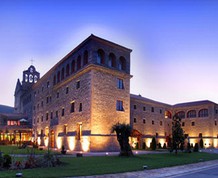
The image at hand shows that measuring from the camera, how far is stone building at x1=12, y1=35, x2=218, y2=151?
31163mm

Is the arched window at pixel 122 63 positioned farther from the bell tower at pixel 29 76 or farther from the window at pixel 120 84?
the bell tower at pixel 29 76

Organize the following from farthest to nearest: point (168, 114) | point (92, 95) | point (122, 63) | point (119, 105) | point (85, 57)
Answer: point (168, 114) → point (122, 63) → point (119, 105) → point (85, 57) → point (92, 95)

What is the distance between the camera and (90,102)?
1211 inches

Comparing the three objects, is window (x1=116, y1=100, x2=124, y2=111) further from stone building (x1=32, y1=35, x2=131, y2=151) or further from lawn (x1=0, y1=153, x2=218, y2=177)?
lawn (x1=0, y1=153, x2=218, y2=177)

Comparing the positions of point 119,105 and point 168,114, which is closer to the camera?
point 119,105

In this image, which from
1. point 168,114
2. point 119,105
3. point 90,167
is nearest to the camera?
point 90,167

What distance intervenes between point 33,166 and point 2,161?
178 cm

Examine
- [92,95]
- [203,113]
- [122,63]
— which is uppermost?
[122,63]

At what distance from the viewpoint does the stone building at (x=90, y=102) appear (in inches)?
1227

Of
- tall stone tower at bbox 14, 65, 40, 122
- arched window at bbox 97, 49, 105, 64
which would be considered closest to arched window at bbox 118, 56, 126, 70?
arched window at bbox 97, 49, 105, 64

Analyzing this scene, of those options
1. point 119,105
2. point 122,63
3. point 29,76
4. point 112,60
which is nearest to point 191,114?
point 122,63

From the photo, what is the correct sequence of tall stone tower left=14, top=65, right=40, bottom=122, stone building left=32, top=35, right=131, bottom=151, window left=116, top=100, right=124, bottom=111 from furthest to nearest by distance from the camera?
tall stone tower left=14, top=65, right=40, bottom=122
window left=116, top=100, right=124, bottom=111
stone building left=32, top=35, right=131, bottom=151

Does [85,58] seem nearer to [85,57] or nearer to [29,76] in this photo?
[85,57]

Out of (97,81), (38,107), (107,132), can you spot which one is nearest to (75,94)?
(97,81)
